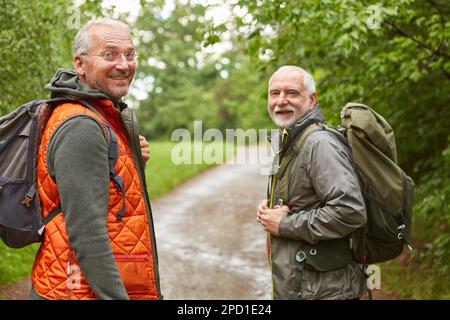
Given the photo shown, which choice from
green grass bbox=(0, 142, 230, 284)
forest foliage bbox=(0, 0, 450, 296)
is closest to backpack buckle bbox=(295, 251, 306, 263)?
forest foliage bbox=(0, 0, 450, 296)

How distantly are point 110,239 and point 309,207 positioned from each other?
46.8 inches

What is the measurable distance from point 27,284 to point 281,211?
180 inches

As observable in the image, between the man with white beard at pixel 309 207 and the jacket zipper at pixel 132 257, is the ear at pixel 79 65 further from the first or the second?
the man with white beard at pixel 309 207

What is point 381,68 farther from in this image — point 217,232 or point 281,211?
point 217,232

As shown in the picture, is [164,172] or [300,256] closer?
[300,256]

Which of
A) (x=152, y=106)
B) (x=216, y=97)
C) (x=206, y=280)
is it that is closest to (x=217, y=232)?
(x=206, y=280)

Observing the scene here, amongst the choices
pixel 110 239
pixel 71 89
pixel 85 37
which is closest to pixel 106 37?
pixel 85 37

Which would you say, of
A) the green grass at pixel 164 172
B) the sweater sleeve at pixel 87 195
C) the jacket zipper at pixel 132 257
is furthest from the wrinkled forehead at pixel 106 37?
the green grass at pixel 164 172

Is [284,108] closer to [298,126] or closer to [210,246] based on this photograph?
[298,126]

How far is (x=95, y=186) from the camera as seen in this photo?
2090mm

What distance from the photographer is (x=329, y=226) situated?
2.80m

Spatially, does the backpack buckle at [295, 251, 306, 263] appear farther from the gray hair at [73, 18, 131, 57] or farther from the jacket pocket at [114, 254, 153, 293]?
the gray hair at [73, 18, 131, 57]

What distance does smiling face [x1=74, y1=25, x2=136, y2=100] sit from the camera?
2369 mm

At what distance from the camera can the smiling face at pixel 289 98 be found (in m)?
3.16
